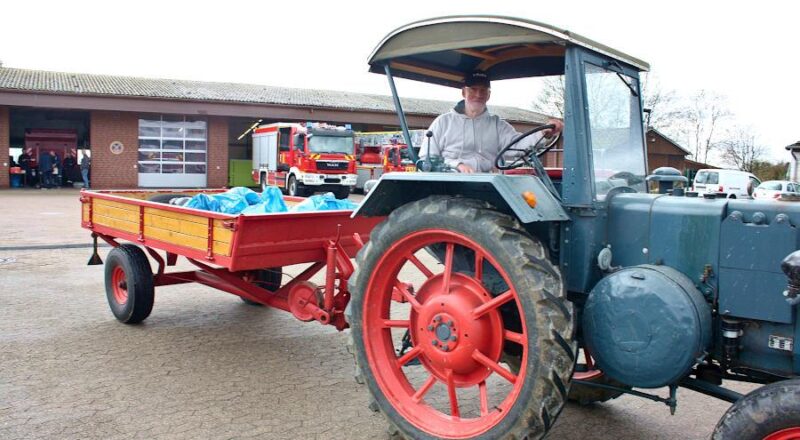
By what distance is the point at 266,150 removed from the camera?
2461cm

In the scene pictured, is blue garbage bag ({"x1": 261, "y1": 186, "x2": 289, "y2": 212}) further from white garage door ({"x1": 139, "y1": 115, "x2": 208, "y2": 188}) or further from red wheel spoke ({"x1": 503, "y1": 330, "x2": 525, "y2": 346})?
white garage door ({"x1": 139, "y1": 115, "x2": 208, "y2": 188})

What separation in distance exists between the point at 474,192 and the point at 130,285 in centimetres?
337

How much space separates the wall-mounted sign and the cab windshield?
24.8 meters

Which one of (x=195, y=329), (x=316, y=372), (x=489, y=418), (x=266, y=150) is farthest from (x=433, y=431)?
(x=266, y=150)

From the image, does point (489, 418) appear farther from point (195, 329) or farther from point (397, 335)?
point (195, 329)

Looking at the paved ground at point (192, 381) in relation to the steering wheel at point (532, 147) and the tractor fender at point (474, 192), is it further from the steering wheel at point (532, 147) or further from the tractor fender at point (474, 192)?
the steering wheel at point (532, 147)

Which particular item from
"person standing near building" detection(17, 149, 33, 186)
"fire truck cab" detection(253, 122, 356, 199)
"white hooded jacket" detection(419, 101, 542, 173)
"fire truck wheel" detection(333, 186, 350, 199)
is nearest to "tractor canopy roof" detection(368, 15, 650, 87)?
"white hooded jacket" detection(419, 101, 542, 173)

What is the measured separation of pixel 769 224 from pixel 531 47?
62.9 inches

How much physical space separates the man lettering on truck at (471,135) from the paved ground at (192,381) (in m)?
1.56

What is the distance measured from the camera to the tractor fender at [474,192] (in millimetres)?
2846

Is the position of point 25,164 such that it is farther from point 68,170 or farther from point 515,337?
point 515,337

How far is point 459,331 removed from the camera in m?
3.01

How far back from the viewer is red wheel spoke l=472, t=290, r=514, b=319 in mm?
2867

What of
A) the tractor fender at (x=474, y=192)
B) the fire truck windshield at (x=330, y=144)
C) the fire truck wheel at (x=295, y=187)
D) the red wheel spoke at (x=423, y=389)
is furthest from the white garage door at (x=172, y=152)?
the red wheel spoke at (x=423, y=389)
